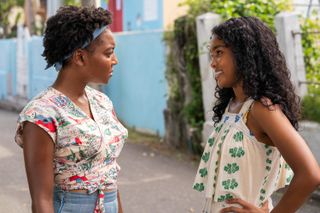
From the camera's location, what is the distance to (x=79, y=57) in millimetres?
2463

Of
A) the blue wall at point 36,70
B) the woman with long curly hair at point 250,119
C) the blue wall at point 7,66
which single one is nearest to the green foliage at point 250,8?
→ the woman with long curly hair at point 250,119

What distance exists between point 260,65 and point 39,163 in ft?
2.98

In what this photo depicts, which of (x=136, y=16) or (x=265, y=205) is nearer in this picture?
(x=265, y=205)

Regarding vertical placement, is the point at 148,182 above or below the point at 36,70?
below

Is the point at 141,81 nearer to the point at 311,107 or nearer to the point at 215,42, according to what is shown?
the point at 311,107

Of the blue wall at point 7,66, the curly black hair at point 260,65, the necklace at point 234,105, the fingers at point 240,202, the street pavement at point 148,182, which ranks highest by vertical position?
the curly black hair at point 260,65

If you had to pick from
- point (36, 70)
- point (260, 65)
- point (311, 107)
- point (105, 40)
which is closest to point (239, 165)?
point (260, 65)

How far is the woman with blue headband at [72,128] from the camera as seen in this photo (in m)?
2.33

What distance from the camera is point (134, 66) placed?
1170 cm

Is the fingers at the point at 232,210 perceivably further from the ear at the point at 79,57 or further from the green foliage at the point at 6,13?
the green foliage at the point at 6,13

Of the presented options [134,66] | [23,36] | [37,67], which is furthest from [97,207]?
[23,36]

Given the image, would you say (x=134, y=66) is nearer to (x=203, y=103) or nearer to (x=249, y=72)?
(x=203, y=103)

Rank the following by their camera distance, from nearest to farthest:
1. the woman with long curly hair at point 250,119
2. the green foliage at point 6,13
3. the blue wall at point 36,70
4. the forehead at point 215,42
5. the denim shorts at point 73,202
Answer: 1. the woman with long curly hair at point 250,119
2. the forehead at point 215,42
3. the denim shorts at point 73,202
4. the blue wall at point 36,70
5. the green foliage at point 6,13

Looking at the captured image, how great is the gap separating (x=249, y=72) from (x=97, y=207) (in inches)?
33.0
